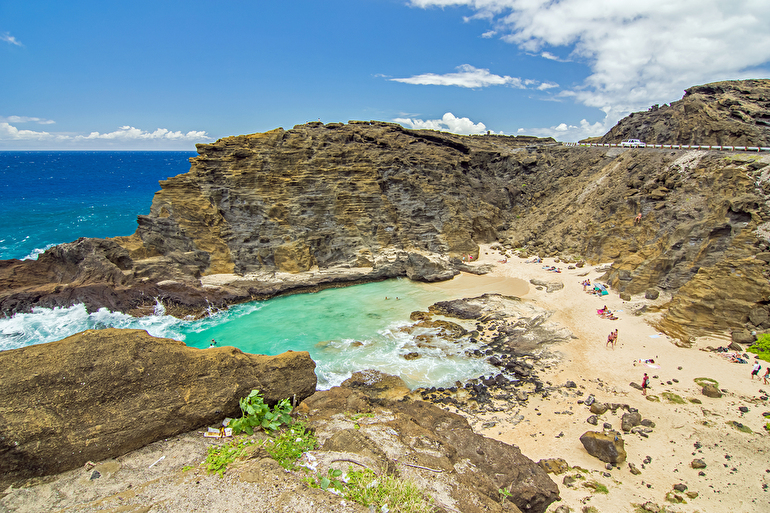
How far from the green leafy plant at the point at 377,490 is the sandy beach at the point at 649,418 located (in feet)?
22.7

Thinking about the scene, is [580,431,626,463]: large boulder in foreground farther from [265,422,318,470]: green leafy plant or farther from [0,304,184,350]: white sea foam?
[0,304,184,350]: white sea foam

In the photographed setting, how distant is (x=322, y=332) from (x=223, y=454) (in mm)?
16955

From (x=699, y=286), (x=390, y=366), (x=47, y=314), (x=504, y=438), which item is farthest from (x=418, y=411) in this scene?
(x=47, y=314)

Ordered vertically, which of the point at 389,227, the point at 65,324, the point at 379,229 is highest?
the point at 389,227

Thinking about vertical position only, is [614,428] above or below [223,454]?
below

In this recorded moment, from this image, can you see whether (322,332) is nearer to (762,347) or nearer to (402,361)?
(402,361)

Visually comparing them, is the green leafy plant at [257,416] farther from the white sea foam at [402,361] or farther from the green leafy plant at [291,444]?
the white sea foam at [402,361]

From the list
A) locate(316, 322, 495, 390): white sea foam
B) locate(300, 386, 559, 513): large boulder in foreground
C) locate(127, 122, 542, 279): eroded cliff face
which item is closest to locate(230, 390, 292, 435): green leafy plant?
locate(300, 386, 559, 513): large boulder in foreground

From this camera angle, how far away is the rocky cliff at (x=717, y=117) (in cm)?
2969

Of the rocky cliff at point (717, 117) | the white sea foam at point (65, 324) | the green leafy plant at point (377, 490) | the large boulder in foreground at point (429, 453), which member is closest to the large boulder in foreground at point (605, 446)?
the large boulder in foreground at point (429, 453)

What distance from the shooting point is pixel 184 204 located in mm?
28547

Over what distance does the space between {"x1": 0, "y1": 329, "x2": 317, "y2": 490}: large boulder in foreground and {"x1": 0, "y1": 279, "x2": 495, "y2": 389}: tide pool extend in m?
10.6

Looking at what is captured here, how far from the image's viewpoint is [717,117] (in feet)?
105

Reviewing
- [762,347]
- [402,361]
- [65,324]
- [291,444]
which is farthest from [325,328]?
[762,347]
